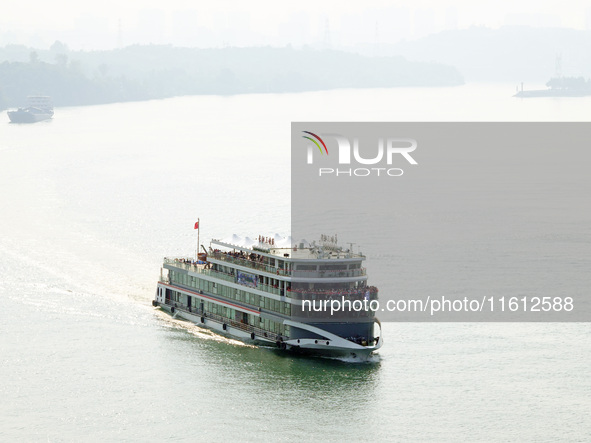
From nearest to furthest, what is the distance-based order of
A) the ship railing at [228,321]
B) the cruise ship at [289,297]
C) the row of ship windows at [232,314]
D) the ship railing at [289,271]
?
the cruise ship at [289,297], the ship railing at [289,271], the row of ship windows at [232,314], the ship railing at [228,321]

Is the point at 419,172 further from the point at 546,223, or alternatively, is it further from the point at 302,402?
the point at 302,402

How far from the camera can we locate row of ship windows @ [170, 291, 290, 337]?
213 ft

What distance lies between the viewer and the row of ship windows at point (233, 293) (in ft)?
214

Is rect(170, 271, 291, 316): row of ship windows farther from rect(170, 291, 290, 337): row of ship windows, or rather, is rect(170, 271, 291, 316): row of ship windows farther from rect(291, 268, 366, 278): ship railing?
rect(291, 268, 366, 278): ship railing

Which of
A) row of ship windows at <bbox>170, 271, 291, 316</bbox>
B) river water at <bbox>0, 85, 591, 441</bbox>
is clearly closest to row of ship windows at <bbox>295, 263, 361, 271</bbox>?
row of ship windows at <bbox>170, 271, 291, 316</bbox>

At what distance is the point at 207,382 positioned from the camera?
193 ft

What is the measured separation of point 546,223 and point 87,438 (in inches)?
2208

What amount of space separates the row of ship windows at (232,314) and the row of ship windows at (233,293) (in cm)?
63

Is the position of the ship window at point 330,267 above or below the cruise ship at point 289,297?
above

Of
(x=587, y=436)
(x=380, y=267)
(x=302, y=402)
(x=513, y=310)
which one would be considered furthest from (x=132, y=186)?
(x=587, y=436)

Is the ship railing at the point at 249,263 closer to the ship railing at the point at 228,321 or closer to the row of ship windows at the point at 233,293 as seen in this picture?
the row of ship windows at the point at 233,293

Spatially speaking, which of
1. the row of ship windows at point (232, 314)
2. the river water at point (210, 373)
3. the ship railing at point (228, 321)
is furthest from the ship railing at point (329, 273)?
the river water at point (210, 373)

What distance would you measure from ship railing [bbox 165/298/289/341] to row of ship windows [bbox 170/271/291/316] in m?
1.15

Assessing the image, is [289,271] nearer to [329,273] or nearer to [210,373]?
[329,273]
